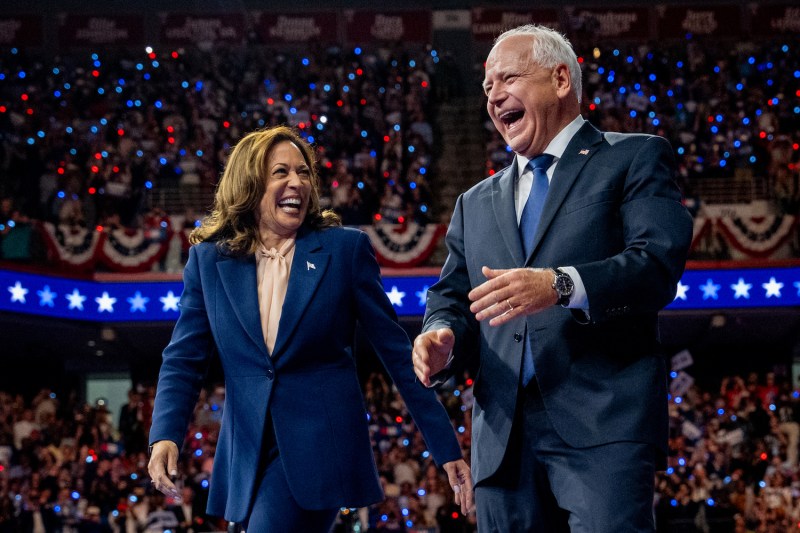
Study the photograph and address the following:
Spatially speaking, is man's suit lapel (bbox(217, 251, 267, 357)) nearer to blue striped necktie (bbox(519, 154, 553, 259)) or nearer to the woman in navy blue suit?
the woman in navy blue suit

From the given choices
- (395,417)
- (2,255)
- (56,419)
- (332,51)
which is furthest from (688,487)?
(332,51)

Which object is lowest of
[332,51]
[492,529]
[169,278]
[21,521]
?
[21,521]

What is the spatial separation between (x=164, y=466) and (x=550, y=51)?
4.86 ft

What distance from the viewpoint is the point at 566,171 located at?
244 cm

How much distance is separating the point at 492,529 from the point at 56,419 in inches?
437

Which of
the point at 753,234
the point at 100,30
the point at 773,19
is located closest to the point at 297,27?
the point at 100,30

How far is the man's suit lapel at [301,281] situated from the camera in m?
2.93

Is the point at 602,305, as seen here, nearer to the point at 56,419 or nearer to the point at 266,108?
the point at 56,419

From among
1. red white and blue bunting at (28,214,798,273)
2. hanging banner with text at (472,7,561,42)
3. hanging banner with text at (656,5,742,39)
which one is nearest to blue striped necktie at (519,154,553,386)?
red white and blue bunting at (28,214,798,273)

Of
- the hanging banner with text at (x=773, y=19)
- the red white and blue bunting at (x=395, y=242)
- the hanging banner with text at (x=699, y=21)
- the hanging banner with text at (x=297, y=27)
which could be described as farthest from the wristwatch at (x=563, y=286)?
the hanging banner with text at (x=773, y=19)

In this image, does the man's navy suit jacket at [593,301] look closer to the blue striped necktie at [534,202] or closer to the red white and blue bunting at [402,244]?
the blue striped necktie at [534,202]

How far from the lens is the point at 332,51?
1750 centimetres

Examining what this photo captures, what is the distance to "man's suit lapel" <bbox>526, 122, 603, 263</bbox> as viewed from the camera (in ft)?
A: 7.87

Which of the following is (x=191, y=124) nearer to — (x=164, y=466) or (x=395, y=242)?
(x=395, y=242)
